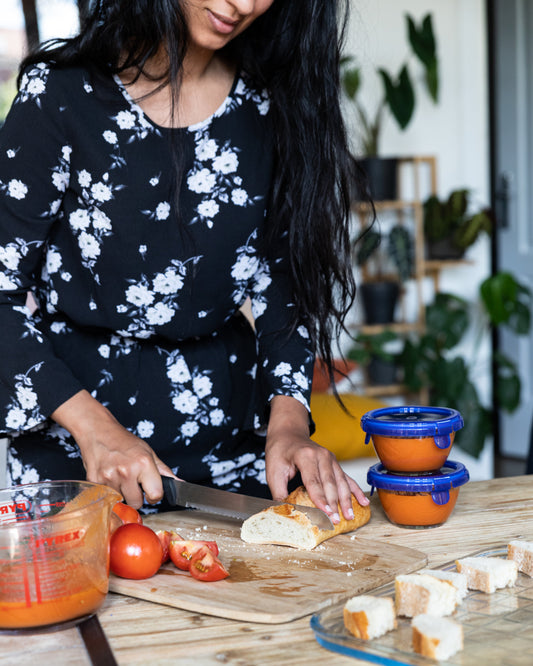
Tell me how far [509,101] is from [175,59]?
362 cm

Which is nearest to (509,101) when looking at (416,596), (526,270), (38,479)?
(526,270)

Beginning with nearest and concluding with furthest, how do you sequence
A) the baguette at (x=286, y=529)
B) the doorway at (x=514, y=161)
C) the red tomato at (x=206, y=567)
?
the red tomato at (x=206, y=567), the baguette at (x=286, y=529), the doorway at (x=514, y=161)

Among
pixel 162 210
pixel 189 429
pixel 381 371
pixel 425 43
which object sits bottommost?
pixel 381 371

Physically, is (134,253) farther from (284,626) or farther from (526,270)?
(526,270)

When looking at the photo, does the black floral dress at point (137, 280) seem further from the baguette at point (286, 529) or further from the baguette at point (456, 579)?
the baguette at point (456, 579)

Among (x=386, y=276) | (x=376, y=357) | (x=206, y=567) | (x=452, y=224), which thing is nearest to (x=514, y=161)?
(x=452, y=224)

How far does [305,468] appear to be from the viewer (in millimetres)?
1217

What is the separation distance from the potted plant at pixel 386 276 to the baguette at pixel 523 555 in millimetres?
3017

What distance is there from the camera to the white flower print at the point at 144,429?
1.35 m

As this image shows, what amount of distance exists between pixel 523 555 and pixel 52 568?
505 mm

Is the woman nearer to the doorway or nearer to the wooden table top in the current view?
the wooden table top

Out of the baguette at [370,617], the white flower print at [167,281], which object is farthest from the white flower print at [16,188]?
the baguette at [370,617]

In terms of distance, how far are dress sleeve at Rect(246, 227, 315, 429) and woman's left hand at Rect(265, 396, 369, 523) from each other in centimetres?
6

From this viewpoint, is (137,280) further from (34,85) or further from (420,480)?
(420,480)
